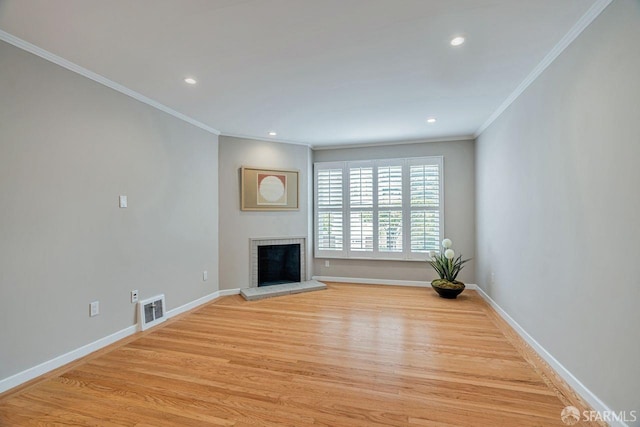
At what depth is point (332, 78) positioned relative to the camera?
264 centimetres

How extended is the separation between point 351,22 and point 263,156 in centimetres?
310

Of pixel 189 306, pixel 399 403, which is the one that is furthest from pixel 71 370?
pixel 399 403

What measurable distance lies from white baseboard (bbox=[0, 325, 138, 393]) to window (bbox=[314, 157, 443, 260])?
3228mm

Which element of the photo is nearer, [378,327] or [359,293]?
[378,327]

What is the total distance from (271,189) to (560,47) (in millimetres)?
3835

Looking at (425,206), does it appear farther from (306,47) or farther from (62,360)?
(62,360)

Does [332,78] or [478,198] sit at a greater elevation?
[332,78]

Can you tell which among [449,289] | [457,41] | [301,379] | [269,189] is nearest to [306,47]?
[457,41]

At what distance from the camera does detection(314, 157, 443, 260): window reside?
4.82 metres

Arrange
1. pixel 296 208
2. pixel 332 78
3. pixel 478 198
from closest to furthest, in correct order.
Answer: pixel 332 78 → pixel 478 198 → pixel 296 208

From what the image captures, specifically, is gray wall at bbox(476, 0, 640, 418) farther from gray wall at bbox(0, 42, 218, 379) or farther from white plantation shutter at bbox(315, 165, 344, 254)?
gray wall at bbox(0, 42, 218, 379)

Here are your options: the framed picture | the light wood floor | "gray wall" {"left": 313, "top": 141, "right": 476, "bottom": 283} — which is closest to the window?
"gray wall" {"left": 313, "top": 141, "right": 476, "bottom": 283}

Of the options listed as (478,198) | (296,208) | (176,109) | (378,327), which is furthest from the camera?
(296,208)

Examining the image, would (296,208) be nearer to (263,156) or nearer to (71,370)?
(263,156)
